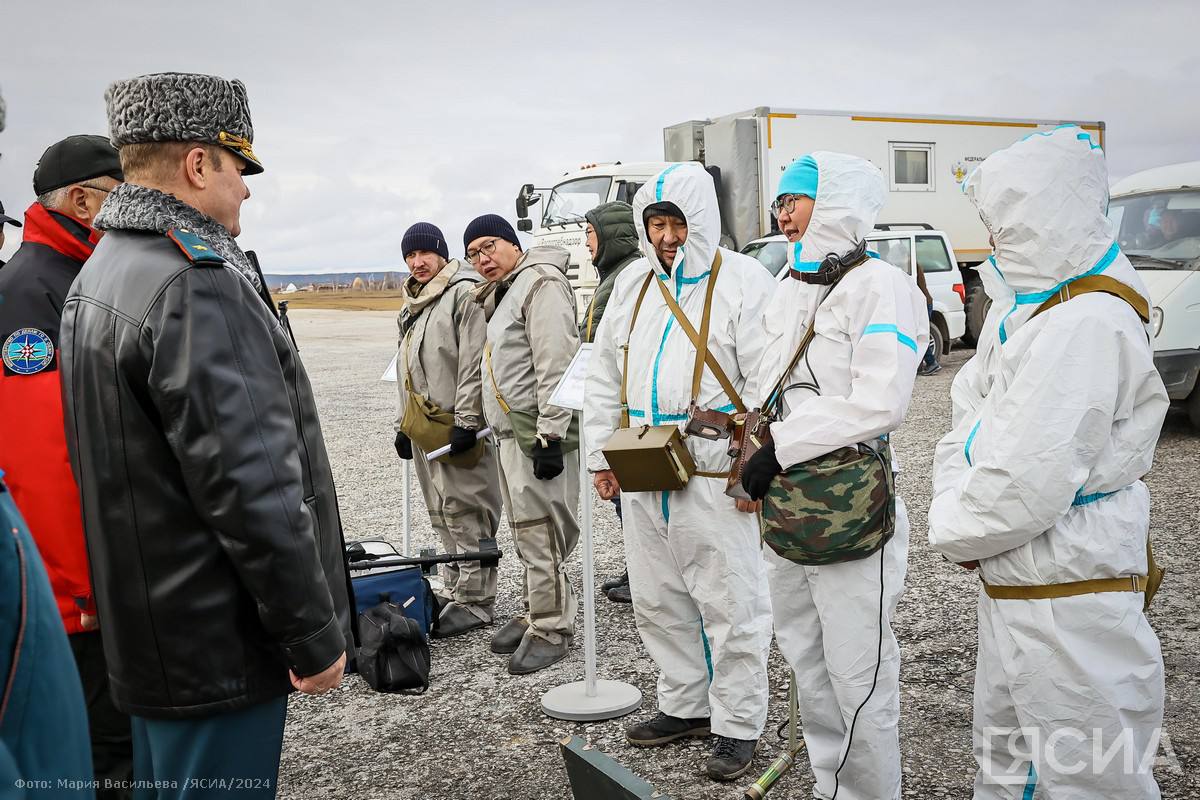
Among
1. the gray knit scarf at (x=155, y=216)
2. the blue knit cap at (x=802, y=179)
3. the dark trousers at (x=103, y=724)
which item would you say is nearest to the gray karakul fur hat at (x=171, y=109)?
the gray knit scarf at (x=155, y=216)

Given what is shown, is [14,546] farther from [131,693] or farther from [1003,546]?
[1003,546]

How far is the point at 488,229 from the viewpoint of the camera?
17.4 feet

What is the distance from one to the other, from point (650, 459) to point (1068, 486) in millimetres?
1527

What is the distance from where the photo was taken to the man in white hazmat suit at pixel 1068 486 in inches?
88.4

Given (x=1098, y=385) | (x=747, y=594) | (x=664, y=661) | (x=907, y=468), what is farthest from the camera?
(x=907, y=468)

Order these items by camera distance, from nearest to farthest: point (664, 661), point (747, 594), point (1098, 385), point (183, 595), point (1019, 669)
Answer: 1. point (183, 595)
2. point (1098, 385)
3. point (1019, 669)
4. point (747, 594)
5. point (664, 661)

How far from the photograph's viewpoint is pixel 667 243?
3.81m

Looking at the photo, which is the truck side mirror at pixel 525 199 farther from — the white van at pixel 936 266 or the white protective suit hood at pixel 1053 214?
the white protective suit hood at pixel 1053 214

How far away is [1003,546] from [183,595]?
6.42 ft

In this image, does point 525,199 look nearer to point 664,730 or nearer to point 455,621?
point 455,621

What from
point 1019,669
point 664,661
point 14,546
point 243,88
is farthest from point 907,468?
point 14,546

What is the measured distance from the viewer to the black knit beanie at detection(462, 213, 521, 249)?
5.30 meters

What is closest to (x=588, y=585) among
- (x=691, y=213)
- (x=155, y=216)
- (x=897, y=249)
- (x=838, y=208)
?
(x=691, y=213)

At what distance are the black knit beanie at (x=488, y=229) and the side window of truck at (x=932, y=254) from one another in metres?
10.8
